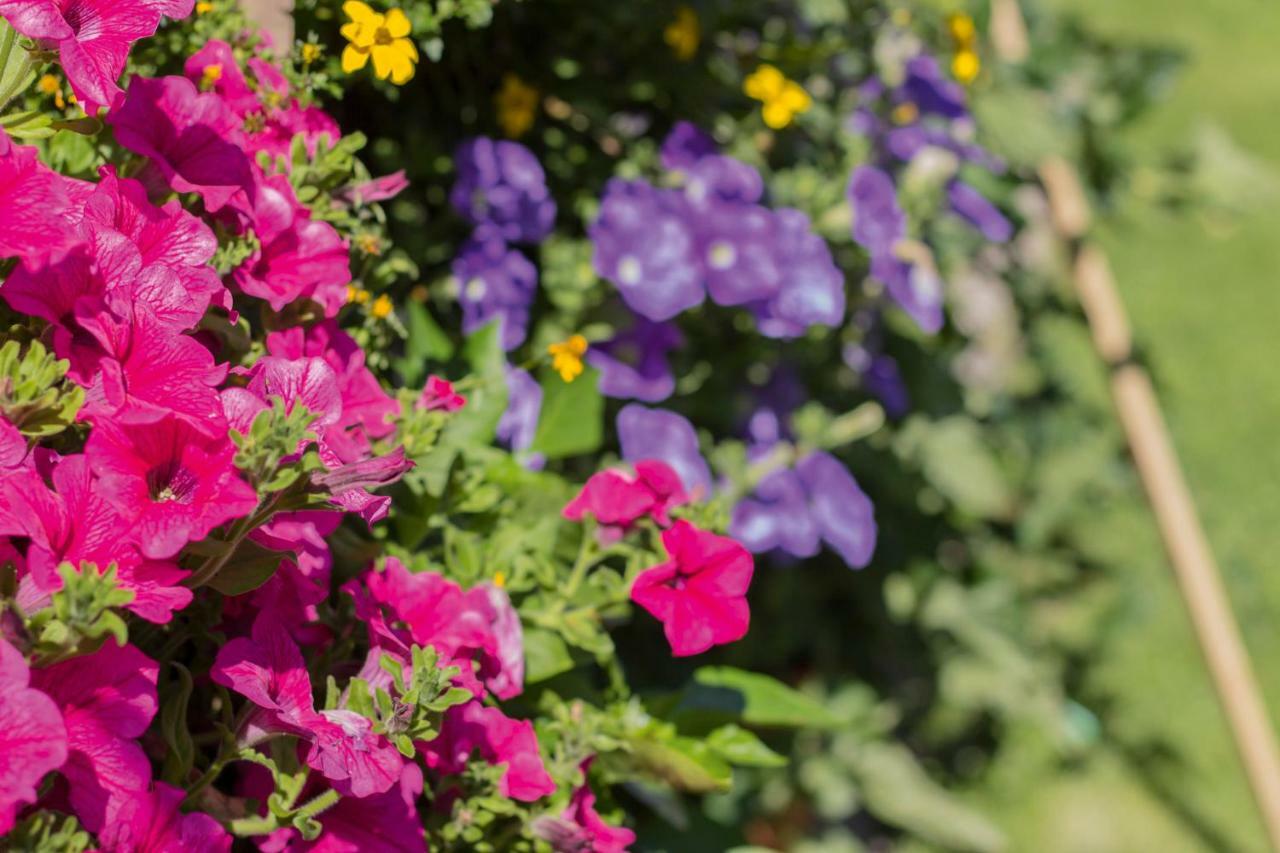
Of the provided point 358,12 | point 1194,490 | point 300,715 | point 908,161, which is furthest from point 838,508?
point 1194,490

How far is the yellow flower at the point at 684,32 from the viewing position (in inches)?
69.9

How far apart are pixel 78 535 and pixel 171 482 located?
6cm

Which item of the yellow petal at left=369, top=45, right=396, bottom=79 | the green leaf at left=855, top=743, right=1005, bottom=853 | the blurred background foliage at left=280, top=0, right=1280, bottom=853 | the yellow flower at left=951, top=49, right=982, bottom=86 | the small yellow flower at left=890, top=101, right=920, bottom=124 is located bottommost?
the green leaf at left=855, top=743, right=1005, bottom=853

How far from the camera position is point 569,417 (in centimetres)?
145

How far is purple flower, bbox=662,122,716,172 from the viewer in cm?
181

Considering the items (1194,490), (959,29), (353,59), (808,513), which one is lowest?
(1194,490)

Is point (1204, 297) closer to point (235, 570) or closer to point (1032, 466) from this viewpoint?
point (1032, 466)

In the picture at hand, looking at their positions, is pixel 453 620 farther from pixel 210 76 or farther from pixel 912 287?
pixel 912 287

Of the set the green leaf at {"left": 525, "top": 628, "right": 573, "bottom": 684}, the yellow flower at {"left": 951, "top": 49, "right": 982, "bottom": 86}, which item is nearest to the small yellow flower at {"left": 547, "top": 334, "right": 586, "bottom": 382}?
the green leaf at {"left": 525, "top": 628, "right": 573, "bottom": 684}

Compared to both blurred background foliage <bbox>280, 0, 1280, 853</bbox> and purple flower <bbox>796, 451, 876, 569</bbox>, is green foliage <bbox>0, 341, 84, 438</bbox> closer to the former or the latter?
blurred background foliage <bbox>280, 0, 1280, 853</bbox>

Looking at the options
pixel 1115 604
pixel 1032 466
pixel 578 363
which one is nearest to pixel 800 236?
pixel 578 363

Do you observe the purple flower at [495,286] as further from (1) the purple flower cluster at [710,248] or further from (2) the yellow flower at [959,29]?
(2) the yellow flower at [959,29]

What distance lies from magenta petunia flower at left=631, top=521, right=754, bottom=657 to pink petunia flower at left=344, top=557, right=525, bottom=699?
12cm

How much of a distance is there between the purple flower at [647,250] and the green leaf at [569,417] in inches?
8.4
